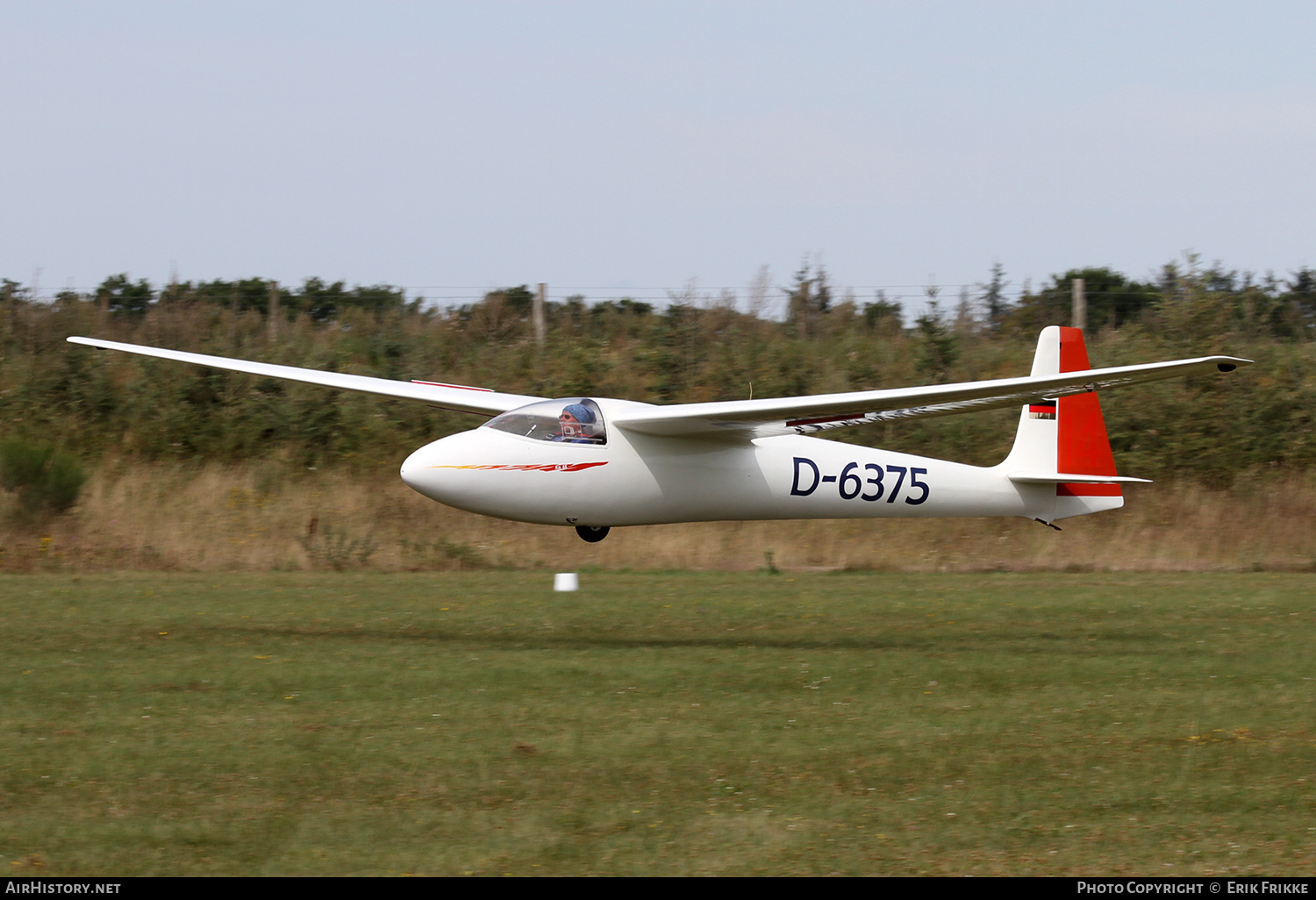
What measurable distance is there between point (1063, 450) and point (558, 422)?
20.9 feet

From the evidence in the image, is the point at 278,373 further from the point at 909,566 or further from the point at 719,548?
the point at 909,566

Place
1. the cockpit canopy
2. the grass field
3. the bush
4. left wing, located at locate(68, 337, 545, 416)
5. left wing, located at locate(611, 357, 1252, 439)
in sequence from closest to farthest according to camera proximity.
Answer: the grass field < left wing, located at locate(611, 357, 1252, 439) < the cockpit canopy < left wing, located at locate(68, 337, 545, 416) < the bush

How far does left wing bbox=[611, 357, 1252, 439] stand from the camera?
35.1 ft

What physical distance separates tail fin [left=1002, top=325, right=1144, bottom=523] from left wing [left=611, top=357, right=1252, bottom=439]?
2.29 metres

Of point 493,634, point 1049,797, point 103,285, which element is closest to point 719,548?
point 493,634

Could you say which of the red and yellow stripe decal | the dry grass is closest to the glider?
the red and yellow stripe decal

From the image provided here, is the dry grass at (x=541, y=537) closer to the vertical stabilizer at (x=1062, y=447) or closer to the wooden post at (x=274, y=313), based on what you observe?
the vertical stabilizer at (x=1062, y=447)

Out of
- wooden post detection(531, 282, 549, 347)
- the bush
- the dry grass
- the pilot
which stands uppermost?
wooden post detection(531, 282, 549, 347)

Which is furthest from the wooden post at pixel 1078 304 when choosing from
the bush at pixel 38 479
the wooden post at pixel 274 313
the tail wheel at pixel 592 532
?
the bush at pixel 38 479

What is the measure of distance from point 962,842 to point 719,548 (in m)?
14.1

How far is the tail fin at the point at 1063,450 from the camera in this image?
14.0 meters

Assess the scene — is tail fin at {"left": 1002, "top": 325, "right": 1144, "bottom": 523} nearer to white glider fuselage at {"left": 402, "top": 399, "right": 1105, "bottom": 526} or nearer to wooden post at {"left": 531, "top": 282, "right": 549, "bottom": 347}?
white glider fuselage at {"left": 402, "top": 399, "right": 1105, "bottom": 526}

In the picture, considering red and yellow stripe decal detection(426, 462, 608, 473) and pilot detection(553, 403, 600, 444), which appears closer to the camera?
red and yellow stripe decal detection(426, 462, 608, 473)

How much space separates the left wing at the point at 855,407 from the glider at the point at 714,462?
0.06ft
